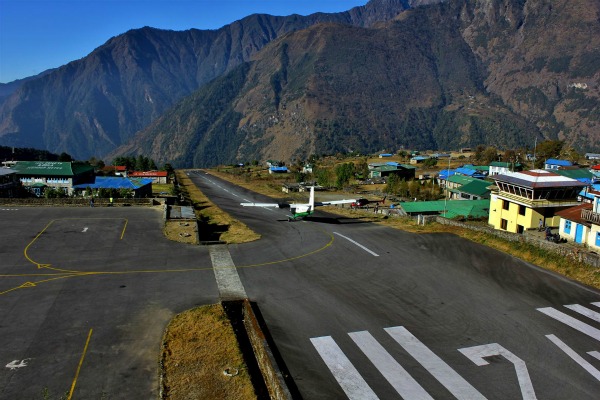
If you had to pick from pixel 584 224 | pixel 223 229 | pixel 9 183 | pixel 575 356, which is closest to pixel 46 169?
pixel 9 183

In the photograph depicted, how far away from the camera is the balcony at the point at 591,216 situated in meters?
43.2

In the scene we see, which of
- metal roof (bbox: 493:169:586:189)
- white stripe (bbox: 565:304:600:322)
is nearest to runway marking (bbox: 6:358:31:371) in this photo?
white stripe (bbox: 565:304:600:322)

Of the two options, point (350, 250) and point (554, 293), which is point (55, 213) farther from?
point (554, 293)

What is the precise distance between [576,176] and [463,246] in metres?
58.9

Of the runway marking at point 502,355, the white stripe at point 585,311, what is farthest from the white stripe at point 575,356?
the white stripe at point 585,311

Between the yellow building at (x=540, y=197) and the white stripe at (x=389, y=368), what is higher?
the yellow building at (x=540, y=197)

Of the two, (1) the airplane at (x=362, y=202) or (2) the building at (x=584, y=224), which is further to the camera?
(1) the airplane at (x=362, y=202)

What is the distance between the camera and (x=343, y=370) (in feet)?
73.6

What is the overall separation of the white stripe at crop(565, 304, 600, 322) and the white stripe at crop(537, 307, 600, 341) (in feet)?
4.05

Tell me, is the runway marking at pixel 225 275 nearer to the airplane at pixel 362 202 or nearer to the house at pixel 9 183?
the airplane at pixel 362 202

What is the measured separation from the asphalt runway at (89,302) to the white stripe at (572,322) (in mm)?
22933

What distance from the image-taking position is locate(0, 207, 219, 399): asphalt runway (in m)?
21.7

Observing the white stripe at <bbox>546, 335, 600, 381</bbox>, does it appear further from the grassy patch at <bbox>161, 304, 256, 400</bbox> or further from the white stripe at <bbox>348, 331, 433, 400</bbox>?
the grassy patch at <bbox>161, 304, 256, 400</bbox>

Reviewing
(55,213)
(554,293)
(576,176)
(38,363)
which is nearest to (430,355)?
(554,293)
